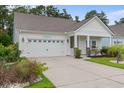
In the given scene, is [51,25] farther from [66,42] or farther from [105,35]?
[105,35]

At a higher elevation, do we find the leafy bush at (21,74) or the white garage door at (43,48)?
the white garage door at (43,48)

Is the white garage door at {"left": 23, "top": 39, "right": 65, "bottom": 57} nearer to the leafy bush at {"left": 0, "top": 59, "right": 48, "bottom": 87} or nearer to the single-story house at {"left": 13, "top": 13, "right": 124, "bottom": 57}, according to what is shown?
the single-story house at {"left": 13, "top": 13, "right": 124, "bottom": 57}

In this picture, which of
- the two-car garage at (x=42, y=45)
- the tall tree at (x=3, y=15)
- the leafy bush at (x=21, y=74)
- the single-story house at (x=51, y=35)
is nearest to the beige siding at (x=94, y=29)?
the single-story house at (x=51, y=35)

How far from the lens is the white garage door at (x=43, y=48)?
1870 cm

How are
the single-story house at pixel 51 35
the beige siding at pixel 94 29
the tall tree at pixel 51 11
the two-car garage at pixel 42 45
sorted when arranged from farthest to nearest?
1. the tall tree at pixel 51 11
2. the beige siding at pixel 94 29
3. the single-story house at pixel 51 35
4. the two-car garage at pixel 42 45

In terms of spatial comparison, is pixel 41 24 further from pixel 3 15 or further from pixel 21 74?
pixel 21 74

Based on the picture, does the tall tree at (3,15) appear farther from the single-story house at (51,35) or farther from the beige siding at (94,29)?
the beige siding at (94,29)

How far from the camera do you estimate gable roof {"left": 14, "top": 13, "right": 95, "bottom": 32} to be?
19.8 meters

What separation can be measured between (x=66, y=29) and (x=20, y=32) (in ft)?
21.6

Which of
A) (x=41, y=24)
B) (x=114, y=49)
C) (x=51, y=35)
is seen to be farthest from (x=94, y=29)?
(x=41, y=24)

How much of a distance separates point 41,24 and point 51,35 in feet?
7.93

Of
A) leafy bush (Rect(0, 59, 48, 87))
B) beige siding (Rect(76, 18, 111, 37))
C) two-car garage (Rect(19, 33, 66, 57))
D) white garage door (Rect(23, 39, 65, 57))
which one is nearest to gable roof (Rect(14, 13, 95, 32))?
beige siding (Rect(76, 18, 111, 37))

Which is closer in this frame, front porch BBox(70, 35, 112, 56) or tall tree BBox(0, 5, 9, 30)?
front porch BBox(70, 35, 112, 56)

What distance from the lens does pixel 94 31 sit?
21000mm
